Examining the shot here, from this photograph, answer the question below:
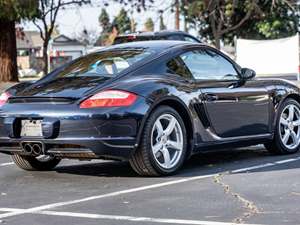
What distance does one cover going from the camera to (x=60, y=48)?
74.6 meters

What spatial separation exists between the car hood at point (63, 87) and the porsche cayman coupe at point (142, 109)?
0.01 metres

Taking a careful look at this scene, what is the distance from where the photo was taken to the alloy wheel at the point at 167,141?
7094mm

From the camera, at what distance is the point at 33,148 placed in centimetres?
699

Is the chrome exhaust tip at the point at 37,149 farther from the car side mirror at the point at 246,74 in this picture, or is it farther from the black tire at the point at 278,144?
the black tire at the point at 278,144

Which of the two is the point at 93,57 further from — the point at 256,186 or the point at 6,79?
the point at 6,79

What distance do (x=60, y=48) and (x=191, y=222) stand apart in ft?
231

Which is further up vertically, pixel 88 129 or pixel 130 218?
pixel 88 129

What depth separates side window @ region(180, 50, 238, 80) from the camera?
25.6 ft

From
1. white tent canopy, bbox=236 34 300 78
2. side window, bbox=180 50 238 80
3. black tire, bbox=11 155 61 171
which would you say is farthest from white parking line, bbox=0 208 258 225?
white tent canopy, bbox=236 34 300 78

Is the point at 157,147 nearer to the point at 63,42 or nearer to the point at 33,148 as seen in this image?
the point at 33,148

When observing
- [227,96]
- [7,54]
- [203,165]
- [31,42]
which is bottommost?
[203,165]

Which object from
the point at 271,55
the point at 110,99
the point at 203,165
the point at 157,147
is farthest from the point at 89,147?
the point at 271,55

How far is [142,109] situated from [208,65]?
151 cm

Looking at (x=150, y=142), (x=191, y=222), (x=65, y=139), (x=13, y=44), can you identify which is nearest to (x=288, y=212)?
(x=191, y=222)
